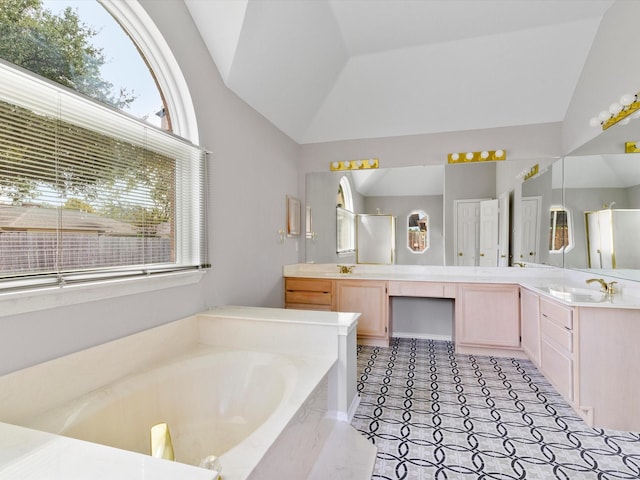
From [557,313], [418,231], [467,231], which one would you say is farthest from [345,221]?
[557,313]

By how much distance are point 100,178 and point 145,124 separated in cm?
41

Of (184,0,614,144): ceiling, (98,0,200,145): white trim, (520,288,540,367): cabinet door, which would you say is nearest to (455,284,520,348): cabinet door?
(520,288,540,367): cabinet door

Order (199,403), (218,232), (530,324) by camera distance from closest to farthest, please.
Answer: (199,403)
(218,232)
(530,324)

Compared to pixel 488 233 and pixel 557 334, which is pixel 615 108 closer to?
pixel 488 233

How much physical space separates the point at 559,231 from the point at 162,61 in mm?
3486

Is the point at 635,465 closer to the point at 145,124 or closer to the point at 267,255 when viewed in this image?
the point at 267,255

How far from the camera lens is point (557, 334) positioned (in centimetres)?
237

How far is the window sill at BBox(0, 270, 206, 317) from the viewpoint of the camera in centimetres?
133

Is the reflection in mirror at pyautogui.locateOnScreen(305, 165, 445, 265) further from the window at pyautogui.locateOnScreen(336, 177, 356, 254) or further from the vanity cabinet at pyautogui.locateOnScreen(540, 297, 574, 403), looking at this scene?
the vanity cabinet at pyautogui.locateOnScreen(540, 297, 574, 403)

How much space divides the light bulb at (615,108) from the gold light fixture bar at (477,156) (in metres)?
1.09

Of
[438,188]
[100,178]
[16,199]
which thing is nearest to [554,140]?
[438,188]

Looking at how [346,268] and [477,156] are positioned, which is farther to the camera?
[346,268]

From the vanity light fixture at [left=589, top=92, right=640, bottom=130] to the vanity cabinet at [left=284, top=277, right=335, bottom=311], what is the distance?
2649 mm

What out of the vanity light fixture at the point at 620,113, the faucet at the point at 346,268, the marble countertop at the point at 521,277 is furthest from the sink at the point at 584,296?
the faucet at the point at 346,268
